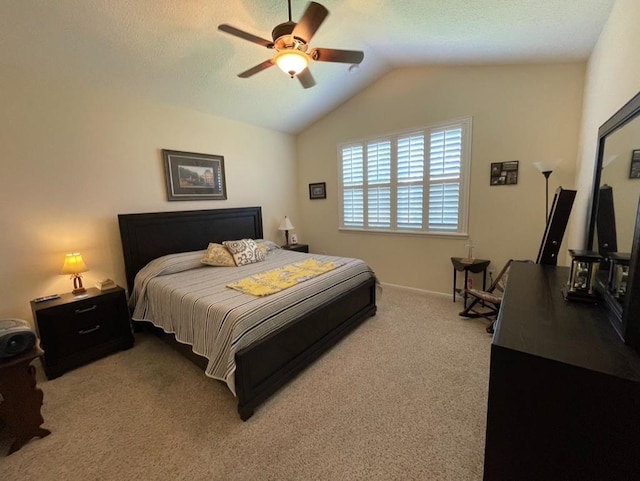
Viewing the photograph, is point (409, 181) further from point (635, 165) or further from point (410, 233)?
point (635, 165)

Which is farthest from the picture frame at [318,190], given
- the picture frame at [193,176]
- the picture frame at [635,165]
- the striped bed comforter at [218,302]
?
the picture frame at [635,165]

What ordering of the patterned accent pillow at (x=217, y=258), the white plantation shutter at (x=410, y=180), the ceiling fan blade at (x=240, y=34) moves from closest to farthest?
the ceiling fan blade at (x=240, y=34), the patterned accent pillow at (x=217, y=258), the white plantation shutter at (x=410, y=180)

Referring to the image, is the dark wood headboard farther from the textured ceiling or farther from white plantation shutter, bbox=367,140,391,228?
white plantation shutter, bbox=367,140,391,228

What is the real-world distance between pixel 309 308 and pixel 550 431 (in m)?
1.66

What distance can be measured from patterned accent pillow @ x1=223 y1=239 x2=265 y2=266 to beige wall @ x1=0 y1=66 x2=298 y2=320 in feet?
2.83

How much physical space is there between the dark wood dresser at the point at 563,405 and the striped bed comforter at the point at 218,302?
4.70 feet

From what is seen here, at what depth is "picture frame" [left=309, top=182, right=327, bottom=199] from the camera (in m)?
4.76

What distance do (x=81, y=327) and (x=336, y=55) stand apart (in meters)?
3.22

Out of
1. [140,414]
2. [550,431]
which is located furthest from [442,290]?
[140,414]

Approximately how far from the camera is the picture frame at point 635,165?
3.84ft

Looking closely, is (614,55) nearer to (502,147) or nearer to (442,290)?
(502,147)

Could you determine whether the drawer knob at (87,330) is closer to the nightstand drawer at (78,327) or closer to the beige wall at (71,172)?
the nightstand drawer at (78,327)

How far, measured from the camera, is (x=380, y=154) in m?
4.05

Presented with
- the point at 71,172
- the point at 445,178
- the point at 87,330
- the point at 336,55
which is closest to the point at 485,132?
the point at 445,178
